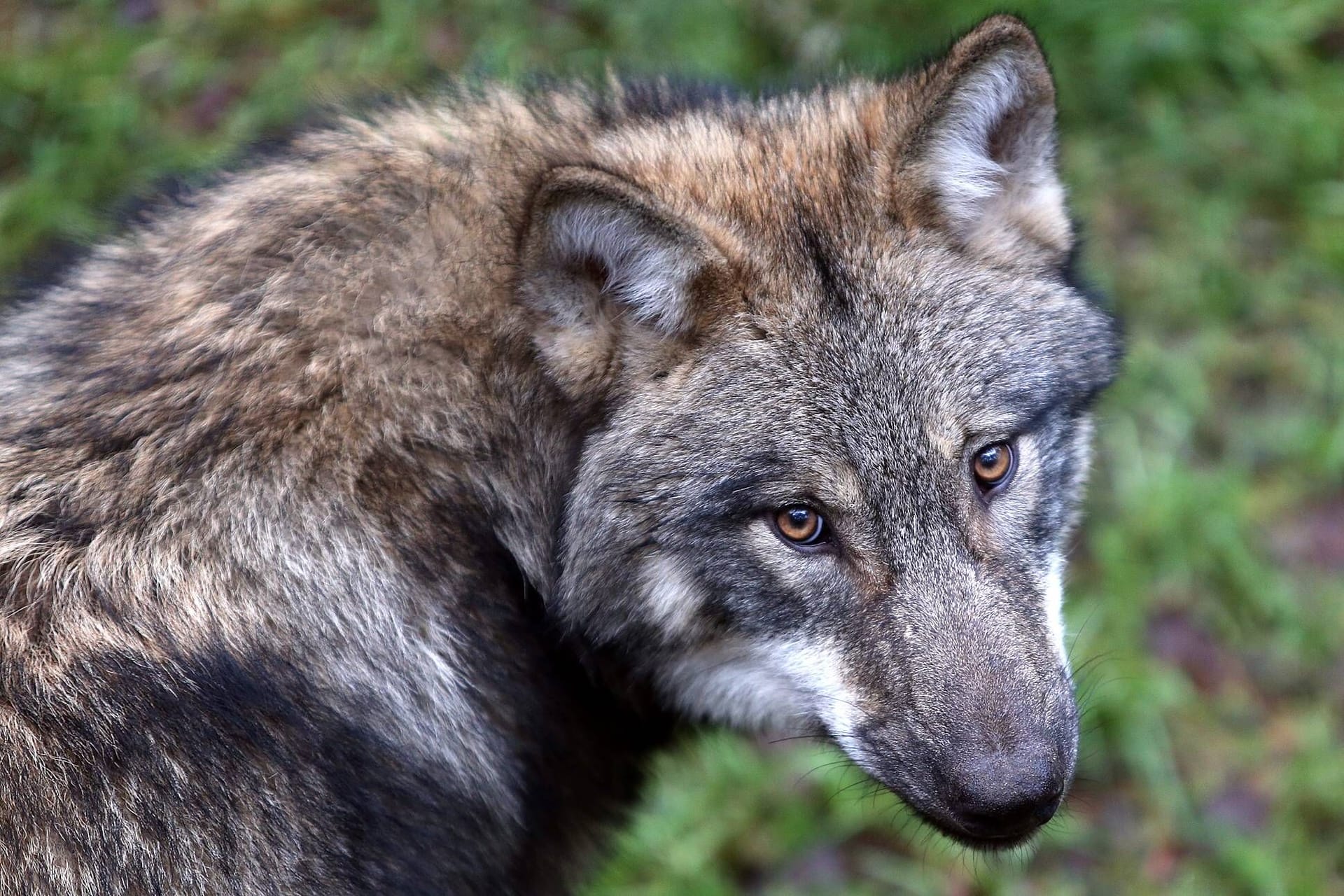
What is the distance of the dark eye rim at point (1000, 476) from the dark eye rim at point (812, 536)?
1.12ft

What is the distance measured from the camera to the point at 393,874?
2.55 meters

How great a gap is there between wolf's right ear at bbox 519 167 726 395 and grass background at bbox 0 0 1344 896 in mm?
1055

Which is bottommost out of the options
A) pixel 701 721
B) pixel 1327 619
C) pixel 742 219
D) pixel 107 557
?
pixel 1327 619

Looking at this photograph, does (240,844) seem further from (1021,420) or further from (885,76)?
(885,76)

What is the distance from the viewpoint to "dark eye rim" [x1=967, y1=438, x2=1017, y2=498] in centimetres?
278

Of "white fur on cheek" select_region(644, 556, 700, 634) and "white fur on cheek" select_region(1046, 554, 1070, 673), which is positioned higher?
"white fur on cheek" select_region(644, 556, 700, 634)

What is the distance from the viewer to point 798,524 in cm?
271

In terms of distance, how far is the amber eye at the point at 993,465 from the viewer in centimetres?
→ 279

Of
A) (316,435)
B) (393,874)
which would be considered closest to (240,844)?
(393,874)

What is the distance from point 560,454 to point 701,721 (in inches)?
33.2

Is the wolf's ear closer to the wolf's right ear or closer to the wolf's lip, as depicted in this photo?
the wolf's right ear

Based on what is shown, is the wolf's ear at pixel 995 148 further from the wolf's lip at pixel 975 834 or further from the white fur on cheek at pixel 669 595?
the wolf's lip at pixel 975 834

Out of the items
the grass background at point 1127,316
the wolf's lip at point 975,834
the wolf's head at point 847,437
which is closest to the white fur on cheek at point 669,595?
the wolf's head at point 847,437

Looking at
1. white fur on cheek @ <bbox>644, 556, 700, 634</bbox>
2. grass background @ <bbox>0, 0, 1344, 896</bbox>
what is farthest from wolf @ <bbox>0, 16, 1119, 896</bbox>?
grass background @ <bbox>0, 0, 1344, 896</bbox>
